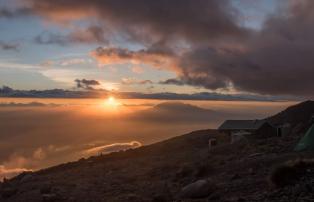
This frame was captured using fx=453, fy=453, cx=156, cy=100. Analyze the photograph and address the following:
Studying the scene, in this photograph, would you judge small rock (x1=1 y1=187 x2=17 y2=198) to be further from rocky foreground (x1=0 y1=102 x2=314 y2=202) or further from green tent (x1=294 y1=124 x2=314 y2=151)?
green tent (x1=294 y1=124 x2=314 y2=151)

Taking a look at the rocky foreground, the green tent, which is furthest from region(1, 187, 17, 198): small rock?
the green tent

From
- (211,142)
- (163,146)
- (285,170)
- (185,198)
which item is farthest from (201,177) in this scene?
(163,146)

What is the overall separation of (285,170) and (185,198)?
4.97 m

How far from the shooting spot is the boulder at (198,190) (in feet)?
69.7

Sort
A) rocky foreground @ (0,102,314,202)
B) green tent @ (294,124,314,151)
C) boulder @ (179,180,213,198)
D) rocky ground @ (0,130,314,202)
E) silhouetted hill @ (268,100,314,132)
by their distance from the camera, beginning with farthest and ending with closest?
silhouetted hill @ (268,100,314,132) → green tent @ (294,124,314,151) → boulder @ (179,180,213,198) → rocky ground @ (0,130,314,202) → rocky foreground @ (0,102,314,202)

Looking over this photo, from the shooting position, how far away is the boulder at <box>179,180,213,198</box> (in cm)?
2125

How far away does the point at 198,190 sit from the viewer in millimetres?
21453

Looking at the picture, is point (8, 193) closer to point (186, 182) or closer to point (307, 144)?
point (186, 182)

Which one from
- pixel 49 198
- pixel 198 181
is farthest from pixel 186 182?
pixel 49 198

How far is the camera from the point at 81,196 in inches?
1038

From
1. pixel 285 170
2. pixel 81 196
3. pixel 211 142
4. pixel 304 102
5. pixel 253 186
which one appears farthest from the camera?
pixel 304 102

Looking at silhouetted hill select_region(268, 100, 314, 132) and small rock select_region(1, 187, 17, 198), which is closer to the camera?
A: small rock select_region(1, 187, 17, 198)

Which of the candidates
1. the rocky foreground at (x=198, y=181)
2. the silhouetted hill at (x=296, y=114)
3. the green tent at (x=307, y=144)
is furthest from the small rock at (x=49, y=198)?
the silhouetted hill at (x=296, y=114)

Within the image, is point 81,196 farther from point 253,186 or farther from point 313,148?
point 313,148
